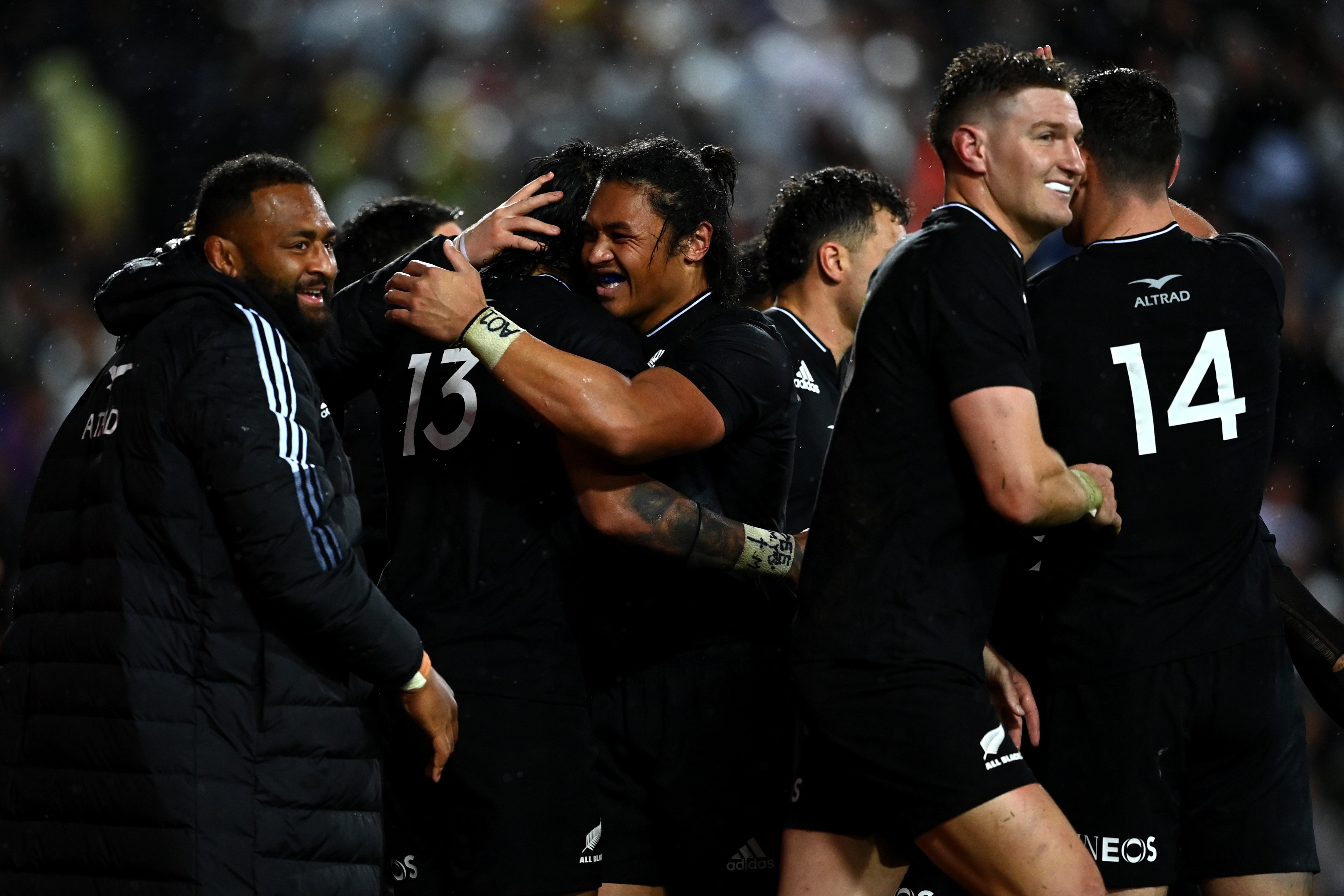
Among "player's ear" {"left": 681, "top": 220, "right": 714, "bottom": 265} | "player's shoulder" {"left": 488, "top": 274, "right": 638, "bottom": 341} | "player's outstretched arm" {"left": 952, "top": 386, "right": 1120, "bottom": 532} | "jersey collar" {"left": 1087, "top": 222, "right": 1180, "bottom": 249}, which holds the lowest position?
"player's outstretched arm" {"left": 952, "top": 386, "right": 1120, "bottom": 532}

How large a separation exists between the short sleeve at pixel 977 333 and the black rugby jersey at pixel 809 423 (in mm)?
1189

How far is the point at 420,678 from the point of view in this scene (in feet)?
9.46

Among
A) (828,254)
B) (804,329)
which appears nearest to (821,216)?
(828,254)

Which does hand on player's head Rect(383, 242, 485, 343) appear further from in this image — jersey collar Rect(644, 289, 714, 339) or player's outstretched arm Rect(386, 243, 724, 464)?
jersey collar Rect(644, 289, 714, 339)

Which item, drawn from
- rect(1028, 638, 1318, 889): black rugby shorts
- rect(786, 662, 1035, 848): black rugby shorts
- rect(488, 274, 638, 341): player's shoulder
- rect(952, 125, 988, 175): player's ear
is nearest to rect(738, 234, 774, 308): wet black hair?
rect(488, 274, 638, 341): player's shoulder

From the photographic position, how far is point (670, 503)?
3.26 meters

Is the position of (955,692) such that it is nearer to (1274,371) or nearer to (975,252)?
(975,252)

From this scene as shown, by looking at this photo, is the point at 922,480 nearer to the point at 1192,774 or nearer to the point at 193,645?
the point at 1192,774

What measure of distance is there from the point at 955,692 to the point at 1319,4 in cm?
839

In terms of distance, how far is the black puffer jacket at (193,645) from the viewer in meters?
2.56

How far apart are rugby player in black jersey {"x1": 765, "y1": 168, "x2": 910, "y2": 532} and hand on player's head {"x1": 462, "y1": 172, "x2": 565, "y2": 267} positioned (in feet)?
3.89

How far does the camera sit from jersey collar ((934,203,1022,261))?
283 cm

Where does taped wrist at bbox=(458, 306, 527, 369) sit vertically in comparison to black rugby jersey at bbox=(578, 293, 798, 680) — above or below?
above

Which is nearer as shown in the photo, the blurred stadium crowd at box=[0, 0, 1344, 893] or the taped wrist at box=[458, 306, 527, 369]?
the taped wrist at box=[458, 306, 527, 369]
